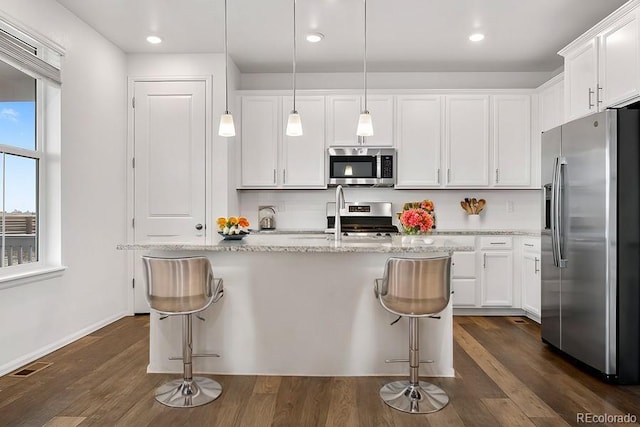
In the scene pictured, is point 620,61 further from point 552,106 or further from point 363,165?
point 363,165

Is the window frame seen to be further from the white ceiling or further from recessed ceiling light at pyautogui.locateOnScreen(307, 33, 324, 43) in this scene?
recessed ceiling light at pyautogui.locateOnScreen(307, 33, 324, 43)

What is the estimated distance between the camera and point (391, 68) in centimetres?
514

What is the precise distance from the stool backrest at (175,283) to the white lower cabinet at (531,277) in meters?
3.28

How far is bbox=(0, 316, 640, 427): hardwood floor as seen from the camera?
2.35m

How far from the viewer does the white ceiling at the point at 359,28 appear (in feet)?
11.7

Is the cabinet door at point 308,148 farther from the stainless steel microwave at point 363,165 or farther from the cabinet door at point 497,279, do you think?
the cabinet door at point 497,279

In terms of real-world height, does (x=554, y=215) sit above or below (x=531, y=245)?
above

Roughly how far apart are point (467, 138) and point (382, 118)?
0.96 metres

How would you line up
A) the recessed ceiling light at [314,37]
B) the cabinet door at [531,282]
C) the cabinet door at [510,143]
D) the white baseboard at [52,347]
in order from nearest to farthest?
1. the white baseboard at [52,347]
2. the recessed ceiling light at [314,37]
3. the cabinet door at [531,282]
4. the cabinet door at [510,143]

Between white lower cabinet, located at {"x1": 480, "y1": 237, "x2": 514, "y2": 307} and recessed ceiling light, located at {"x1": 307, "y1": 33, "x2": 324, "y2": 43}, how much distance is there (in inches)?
102

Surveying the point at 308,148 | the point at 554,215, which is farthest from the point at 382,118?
the point at 554,215

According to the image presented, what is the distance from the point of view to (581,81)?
349 cm

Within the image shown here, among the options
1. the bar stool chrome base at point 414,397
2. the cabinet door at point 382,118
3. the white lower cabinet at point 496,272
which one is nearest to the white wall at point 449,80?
the cabinet door at point 382,118

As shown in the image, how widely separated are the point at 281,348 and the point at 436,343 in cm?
103
